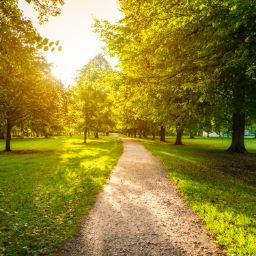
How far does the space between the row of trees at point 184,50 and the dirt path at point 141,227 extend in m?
5.71

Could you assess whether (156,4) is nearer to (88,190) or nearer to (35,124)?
(88,190)

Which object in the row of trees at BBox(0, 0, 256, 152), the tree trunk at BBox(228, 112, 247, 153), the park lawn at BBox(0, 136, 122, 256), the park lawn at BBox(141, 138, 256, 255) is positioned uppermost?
the row of trees at BBox(0, 0, 256, 152)

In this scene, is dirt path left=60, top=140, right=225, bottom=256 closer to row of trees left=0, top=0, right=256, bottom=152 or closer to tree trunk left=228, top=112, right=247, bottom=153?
row of trees left=0, top=0, right=256, bottom=152

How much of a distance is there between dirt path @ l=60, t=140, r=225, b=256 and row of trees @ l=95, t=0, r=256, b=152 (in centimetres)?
571

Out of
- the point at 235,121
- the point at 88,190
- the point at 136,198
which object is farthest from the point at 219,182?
the point at 235,121

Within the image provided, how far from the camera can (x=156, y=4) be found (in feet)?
32.1

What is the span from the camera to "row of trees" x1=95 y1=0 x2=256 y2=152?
9.62m

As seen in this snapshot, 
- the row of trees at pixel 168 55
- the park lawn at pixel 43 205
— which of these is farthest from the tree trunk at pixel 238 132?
the park lawn at pixel 43 205

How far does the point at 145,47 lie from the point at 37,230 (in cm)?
919

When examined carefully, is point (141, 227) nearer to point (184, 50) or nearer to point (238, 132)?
point (184, 50)

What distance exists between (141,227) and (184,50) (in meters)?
8.01

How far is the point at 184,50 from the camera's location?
37.6ft

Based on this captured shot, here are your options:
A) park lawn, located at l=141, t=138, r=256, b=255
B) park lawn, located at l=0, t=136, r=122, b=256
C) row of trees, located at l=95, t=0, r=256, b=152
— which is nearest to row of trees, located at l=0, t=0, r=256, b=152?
row of trees, located at l=95, t=0, r=256, b=152

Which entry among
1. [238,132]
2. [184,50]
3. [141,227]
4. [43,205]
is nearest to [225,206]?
[141,227]
